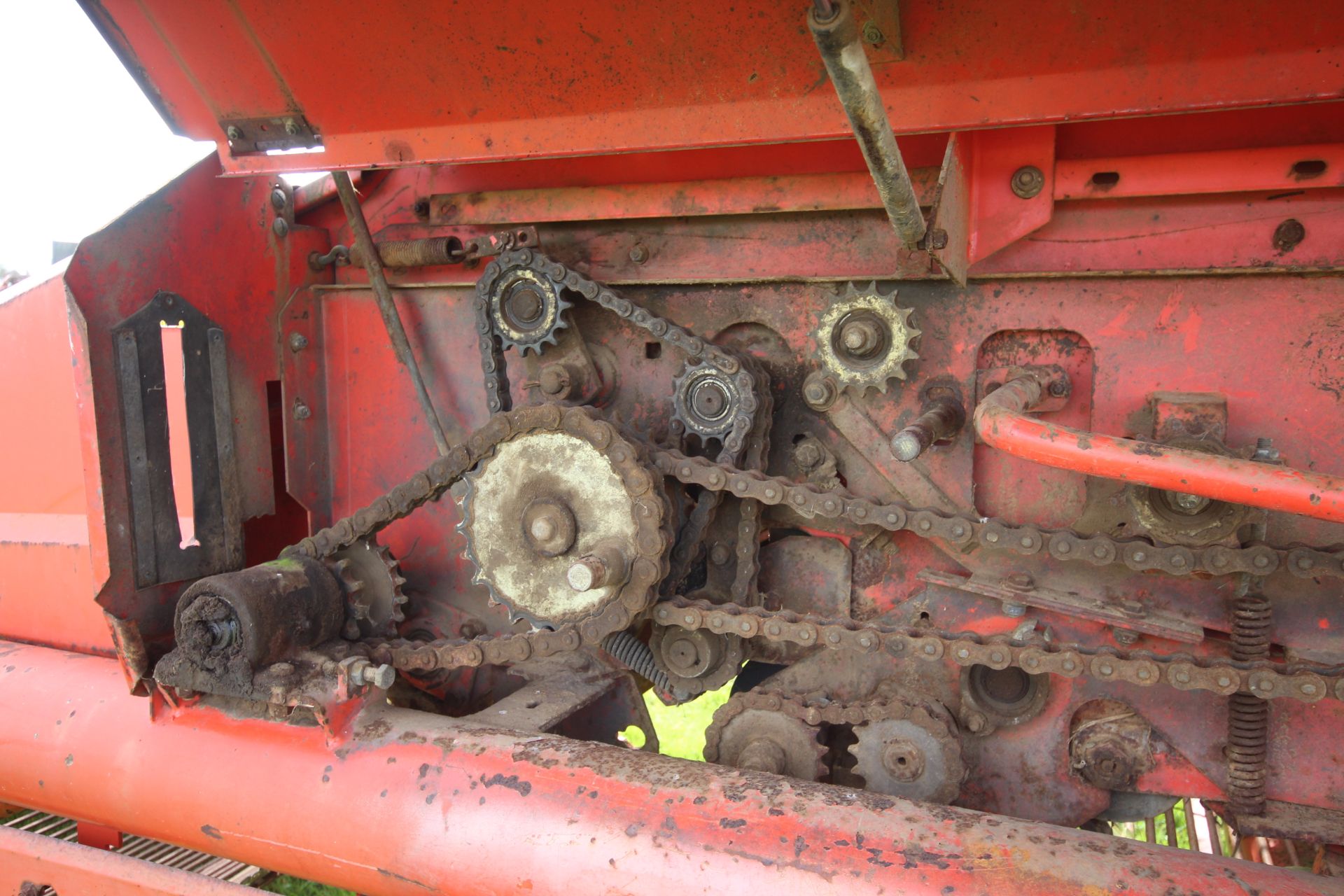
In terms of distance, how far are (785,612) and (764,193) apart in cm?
122

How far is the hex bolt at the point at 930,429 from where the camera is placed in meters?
2.14

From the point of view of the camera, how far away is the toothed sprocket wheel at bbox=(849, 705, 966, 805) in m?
2.50

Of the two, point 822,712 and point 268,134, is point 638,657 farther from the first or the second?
point 268,134

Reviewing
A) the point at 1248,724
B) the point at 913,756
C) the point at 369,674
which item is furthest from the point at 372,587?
the point at 1248,724

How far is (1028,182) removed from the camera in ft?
7.50

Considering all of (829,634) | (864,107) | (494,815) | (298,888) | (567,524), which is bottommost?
(298,888)

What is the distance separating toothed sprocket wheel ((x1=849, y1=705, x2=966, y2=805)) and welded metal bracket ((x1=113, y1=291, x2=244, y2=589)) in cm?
227

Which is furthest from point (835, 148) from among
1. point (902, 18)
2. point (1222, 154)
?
point (1222, 154)

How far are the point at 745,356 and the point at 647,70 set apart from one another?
0.88 m

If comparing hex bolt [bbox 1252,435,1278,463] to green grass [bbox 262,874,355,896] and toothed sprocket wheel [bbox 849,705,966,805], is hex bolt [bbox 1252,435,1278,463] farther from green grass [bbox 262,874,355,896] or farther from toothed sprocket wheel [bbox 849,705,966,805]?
green grass [bbox 262,874,355,896]

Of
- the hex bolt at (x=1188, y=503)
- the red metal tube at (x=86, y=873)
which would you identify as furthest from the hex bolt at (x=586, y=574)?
the hex bolt at (x=1188, y=503)

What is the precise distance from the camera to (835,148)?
2512 mm

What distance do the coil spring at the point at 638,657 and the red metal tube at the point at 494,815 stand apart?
41 cm

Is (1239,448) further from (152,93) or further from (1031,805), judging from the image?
(152,93)
